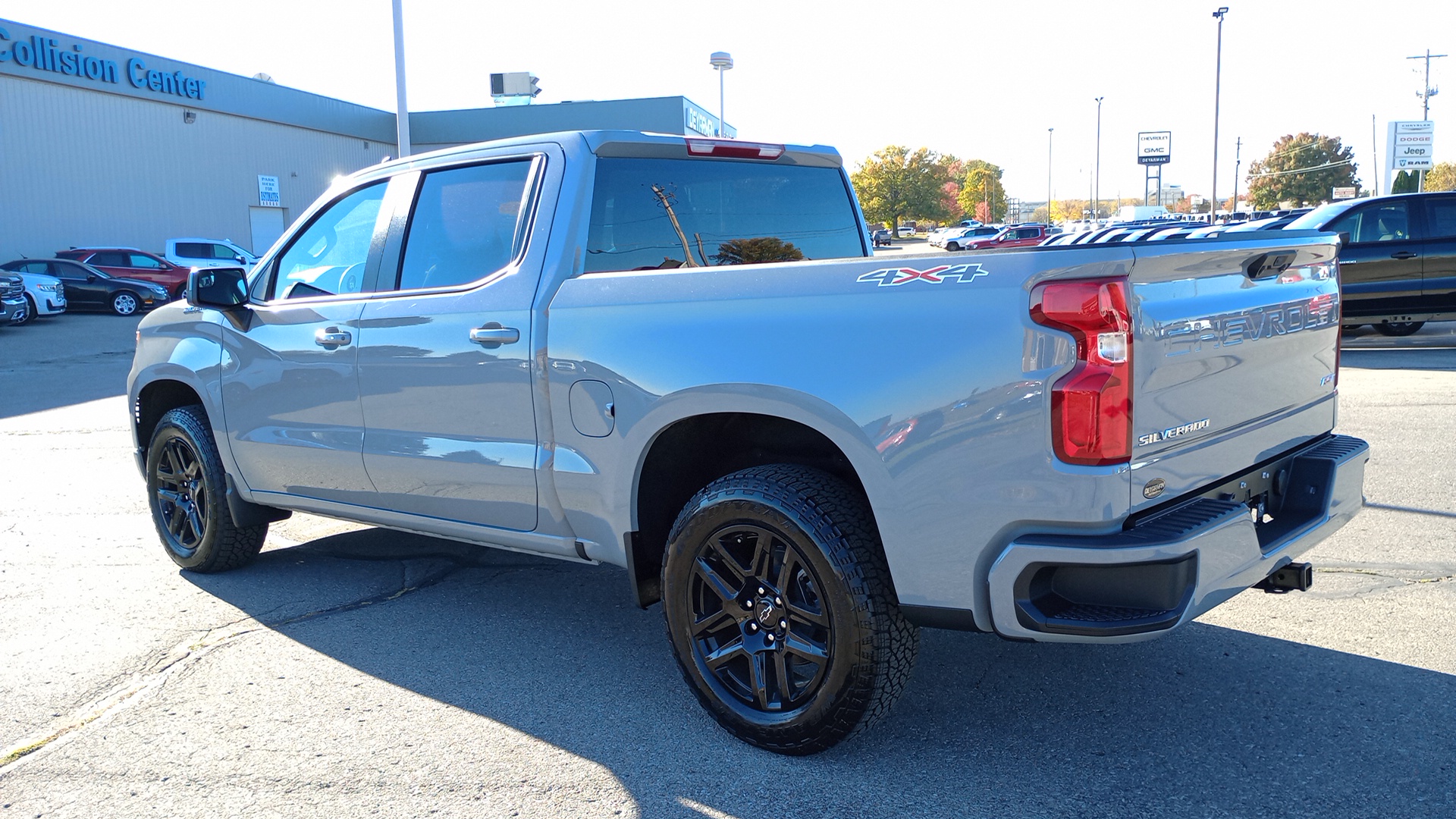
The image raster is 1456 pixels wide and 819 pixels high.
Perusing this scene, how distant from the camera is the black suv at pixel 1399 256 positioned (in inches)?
494

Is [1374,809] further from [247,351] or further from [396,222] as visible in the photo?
[247,351]

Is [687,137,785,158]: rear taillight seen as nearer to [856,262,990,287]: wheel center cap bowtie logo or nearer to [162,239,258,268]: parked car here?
[856,262,990,287]: wheel center cap bowtie logo

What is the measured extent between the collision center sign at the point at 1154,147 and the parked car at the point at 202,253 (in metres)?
98.2

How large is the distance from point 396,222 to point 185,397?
199 cm

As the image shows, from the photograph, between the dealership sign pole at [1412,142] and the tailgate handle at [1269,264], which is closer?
the tailgate handle at [1269,264]

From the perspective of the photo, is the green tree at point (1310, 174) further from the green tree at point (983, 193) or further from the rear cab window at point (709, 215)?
the rear cab window at point (709, 215)

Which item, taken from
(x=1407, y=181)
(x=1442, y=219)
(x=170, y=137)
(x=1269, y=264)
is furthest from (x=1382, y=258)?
(x=1407, y=181)

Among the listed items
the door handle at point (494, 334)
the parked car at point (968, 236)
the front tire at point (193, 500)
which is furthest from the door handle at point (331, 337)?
the parked car at point (968, 236)

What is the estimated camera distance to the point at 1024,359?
8.79 feet

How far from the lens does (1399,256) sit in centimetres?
1266

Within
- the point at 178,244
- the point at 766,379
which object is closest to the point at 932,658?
the point at 766,379

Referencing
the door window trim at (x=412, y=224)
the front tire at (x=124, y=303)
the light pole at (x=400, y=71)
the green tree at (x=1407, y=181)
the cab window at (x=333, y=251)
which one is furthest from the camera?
the green tree at (x=1407, y=181)

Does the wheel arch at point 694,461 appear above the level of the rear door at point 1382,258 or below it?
below

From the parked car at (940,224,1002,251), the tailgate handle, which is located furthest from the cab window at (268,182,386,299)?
the parked car at (940,224,1002,251)
